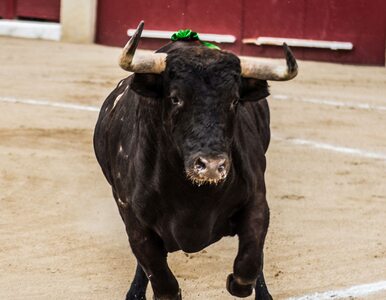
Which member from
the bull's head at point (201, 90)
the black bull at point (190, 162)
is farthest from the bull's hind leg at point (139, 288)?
the bull's head at point (201, 90)

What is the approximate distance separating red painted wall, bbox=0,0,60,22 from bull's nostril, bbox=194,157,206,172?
39.0 feet

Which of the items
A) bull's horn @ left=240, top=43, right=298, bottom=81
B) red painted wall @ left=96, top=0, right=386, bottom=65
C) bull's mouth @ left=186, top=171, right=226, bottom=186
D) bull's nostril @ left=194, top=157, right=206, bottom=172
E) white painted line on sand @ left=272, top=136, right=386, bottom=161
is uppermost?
bull's horn @ left=240, top=43, right=298, bottom=81

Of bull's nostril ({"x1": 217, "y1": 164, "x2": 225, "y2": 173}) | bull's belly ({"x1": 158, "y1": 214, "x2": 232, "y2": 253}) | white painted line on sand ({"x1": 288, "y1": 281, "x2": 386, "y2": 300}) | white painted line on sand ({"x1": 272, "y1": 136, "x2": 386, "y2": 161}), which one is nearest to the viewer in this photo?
bull's nostril ({"x1": 217, "y1": 164, "x2": 225, "y2": 173})

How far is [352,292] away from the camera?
5.02 meters

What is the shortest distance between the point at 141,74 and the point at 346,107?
6580 mm

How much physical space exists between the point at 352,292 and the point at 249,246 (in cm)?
114

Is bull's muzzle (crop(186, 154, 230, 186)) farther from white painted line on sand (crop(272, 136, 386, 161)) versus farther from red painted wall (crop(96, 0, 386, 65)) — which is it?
red painted wall (crop(96, 0, 386, 65))

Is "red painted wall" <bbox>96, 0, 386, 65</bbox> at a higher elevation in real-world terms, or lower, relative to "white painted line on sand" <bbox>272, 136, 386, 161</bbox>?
lower

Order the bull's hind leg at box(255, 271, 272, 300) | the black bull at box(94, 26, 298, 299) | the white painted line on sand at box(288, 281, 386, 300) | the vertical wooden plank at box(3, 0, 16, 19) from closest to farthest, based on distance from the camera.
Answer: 1. the black bull at box(94, 26, 298, 299)
2. the bull's hind leg at box(255, 271, 272, 300)
3. the white painted line on sand at box(288, 281, 386, 300)
4. the vertical wooden plank at box(3, 0, 16, 19)

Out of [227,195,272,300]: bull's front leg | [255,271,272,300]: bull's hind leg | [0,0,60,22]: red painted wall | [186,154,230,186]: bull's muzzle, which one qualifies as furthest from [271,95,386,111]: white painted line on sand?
[186,154,230,186]: bull's muzzle

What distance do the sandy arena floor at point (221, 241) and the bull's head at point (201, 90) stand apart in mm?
1429

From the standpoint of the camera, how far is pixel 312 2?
13.2 meters

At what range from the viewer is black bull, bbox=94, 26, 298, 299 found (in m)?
3.56

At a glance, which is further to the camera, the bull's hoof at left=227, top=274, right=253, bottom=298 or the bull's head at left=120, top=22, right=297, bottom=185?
the bull's hoof at left=227, top=274, right=253, bottom=298
